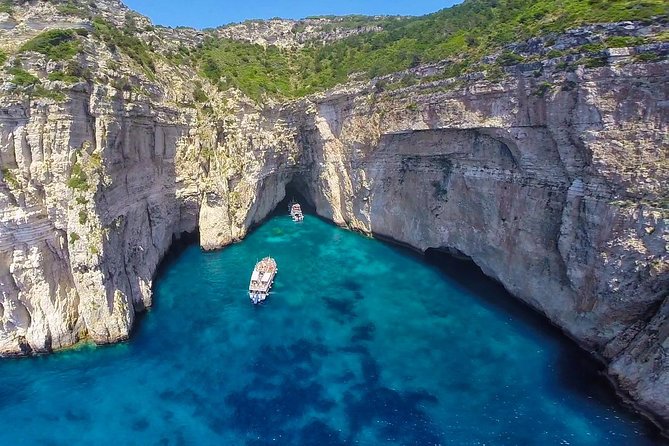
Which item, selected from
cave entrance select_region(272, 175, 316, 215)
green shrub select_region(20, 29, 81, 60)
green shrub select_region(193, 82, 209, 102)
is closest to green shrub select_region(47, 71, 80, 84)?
green shrub select_region(20, 29, 81, 60)

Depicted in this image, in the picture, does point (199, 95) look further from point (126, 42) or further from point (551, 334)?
point (551, 334)

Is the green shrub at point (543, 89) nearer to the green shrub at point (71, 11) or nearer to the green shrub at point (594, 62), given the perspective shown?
the green shrub at point (594, 62)

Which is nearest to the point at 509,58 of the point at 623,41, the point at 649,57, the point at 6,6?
the point at 623,41

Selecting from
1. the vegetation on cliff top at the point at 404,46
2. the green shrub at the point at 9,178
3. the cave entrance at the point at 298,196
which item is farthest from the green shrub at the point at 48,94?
the cave entrance at the point at 298,196

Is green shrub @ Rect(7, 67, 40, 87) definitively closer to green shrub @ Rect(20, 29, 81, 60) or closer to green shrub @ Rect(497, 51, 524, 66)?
green shrub @ Rect(20, 29, 81, 60)

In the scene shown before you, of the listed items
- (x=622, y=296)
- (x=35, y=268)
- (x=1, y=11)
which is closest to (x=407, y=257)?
(x=622, y=296)

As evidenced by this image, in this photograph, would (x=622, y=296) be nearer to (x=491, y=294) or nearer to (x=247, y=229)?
(x=491, y=294)
